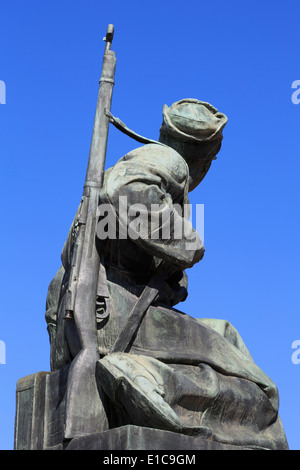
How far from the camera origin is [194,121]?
8234 mm

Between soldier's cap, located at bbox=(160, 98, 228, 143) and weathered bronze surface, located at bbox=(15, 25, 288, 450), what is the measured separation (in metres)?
0.31

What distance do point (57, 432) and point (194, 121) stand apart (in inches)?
126

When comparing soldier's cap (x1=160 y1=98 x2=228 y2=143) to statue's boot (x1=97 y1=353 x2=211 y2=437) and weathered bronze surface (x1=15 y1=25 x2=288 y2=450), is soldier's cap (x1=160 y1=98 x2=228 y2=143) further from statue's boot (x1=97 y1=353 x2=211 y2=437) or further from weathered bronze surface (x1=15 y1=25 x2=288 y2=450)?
statue's boot (x1=97 y1=353 x2=211 y2=437)

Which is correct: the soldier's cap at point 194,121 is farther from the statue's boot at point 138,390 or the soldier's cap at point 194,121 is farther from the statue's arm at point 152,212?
the statue's boot at point 138,390

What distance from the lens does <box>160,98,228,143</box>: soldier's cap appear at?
27.1 ft

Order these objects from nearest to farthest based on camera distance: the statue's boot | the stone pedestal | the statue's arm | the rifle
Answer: the stone pedestal → the statue's boot → the rifle → the statue's arm

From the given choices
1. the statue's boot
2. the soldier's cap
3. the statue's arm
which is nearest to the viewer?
the statue's boot

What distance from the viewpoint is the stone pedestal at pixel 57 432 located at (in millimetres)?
6336

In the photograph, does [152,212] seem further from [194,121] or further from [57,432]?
[57,432]

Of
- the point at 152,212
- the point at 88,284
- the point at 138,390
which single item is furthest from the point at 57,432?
the point at 152,212

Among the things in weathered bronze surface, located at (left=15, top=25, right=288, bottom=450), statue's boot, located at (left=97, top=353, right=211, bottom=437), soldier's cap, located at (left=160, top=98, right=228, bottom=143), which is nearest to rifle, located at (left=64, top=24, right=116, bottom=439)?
weathered bronze surface, located at (left=15, top=25, right=288, bottom=450)

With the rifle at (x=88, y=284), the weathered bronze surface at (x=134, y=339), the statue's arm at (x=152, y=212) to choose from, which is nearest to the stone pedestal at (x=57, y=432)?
the weathered bronze surface at (x=134, y=339)

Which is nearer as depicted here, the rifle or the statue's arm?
the rifle
